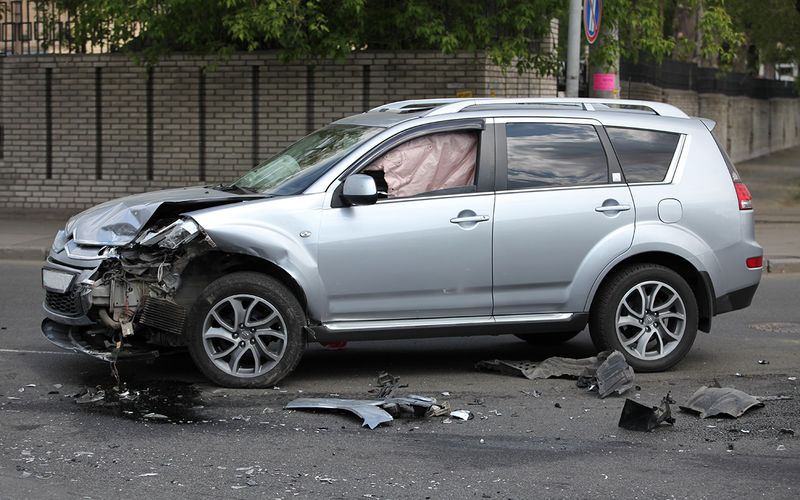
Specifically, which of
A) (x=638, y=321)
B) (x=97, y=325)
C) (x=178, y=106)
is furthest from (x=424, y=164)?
(x=178, y=106)

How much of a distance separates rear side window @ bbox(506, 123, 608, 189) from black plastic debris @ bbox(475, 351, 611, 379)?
1.22m

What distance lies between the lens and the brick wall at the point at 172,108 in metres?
17.0

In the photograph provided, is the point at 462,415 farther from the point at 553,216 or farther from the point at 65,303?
the point at 65,303

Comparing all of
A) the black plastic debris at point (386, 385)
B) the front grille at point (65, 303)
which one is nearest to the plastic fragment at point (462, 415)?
the black plastic debris at point (386, 385)

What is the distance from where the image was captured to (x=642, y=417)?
5934 mm

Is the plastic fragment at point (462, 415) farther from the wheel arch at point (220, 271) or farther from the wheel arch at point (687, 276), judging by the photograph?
the wheel arch at point (687, 276)

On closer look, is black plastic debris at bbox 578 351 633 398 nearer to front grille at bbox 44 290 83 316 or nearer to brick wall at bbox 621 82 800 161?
front grille at bbox 44 290 83 316

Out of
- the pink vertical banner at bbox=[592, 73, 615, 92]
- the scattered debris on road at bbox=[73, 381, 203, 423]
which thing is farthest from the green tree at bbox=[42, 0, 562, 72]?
the scattered debris on road at bbox=[73, 381, 203, 423]

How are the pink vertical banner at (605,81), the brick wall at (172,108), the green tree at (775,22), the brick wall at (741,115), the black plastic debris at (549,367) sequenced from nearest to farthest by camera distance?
1. the black plastic debris at (549,367)
2. the pink vertical banner at (605,81)
3. the brick wall at (172,108)
4. the green tree at (775,22)
5. the brick wall at (741,115)

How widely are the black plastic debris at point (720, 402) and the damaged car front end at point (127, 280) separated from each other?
3095 mm

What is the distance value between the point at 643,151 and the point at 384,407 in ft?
9.05

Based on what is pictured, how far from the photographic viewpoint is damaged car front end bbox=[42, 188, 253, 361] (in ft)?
21.6

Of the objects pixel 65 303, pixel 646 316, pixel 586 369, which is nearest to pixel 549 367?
pixel 586 369

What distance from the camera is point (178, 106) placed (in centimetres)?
1764
